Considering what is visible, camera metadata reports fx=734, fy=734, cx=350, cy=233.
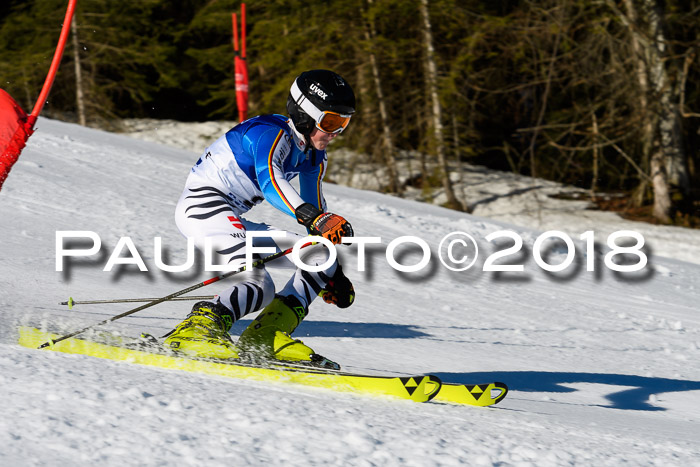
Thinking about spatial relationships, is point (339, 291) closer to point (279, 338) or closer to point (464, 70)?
point (279, 338)

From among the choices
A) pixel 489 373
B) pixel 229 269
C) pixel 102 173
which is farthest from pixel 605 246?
pixel 229 269

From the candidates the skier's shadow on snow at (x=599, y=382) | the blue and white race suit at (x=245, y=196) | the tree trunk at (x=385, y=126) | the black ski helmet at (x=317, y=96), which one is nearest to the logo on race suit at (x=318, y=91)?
the black ski helmet at (x=317, y=96)

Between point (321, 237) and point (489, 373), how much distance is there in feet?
5.18

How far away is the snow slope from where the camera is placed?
2.28 meters

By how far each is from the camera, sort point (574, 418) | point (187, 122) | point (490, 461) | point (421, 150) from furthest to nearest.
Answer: point (187, 122)
point (421, 150)
point (574, 418)
point (490, 461)

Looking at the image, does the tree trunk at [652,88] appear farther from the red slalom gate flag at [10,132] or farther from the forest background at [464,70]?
the red slalom gate flag at [10,132]

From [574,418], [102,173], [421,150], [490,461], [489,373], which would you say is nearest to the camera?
[490,461]

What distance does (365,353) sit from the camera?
439 centimetres

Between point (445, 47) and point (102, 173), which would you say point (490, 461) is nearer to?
point (102, 173)

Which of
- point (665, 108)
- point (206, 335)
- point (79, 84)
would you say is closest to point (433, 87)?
point (665, 108)

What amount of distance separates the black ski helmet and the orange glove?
19.7 inches

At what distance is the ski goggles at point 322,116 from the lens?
3.52 m

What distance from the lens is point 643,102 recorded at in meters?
13.7

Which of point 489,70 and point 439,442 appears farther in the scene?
point 489,70
